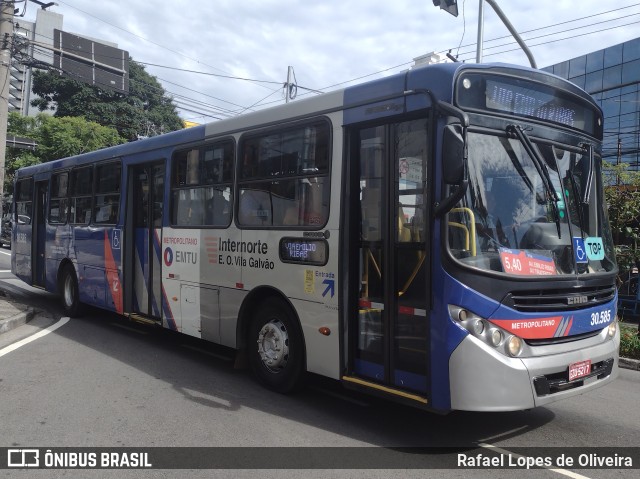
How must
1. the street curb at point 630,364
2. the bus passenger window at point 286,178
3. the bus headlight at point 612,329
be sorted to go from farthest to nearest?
the street curb at point 630,364 < the bus passenger window at point 286,178 < the bus headlight at point 612,329

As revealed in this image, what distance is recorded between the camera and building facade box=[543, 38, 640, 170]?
113ft

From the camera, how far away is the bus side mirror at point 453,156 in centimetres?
392

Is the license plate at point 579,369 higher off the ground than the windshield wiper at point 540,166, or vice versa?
the windshield wiper at point 540,166

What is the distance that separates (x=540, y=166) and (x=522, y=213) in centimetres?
46

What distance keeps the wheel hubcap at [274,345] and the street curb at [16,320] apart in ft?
17.8

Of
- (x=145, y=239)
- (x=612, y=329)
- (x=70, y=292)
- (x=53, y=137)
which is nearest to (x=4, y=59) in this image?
(x=70, y=292)

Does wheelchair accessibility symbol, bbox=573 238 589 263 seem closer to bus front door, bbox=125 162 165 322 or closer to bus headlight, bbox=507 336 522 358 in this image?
bus headlight, bbox=507 336 522 358

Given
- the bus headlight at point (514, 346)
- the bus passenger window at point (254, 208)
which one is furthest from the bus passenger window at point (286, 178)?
the bus headlight at point (514, 346)

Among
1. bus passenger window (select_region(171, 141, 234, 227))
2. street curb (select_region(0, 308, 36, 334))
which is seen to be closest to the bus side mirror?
bus passenger window (select_region(171, 141, 234, 227))

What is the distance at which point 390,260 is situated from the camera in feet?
15.3

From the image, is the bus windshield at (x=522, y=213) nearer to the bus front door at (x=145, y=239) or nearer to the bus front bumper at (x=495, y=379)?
the bus front bumper at (x=495, y=379)

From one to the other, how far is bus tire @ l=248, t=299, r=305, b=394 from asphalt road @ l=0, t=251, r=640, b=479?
190 mm

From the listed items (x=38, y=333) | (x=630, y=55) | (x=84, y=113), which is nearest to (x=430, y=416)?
(x=38, y=333)

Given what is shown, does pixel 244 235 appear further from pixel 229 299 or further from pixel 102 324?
pixel 102 324
